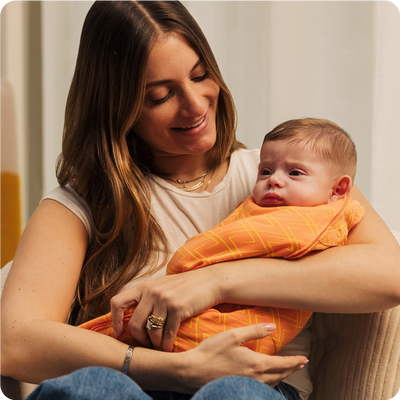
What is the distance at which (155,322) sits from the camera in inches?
40.0

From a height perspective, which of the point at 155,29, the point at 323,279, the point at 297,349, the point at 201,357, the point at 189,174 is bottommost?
the point at 297,349

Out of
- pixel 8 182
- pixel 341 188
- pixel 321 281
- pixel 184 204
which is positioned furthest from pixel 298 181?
pixel 8 182

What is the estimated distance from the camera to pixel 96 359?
102cm

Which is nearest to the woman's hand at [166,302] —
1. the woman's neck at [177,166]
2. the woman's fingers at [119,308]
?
the woman's fingers at [119,308]

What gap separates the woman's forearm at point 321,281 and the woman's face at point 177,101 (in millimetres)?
433

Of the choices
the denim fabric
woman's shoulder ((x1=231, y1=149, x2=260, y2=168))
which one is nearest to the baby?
the denim fabric

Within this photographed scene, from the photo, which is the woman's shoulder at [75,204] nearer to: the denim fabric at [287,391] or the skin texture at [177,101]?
the skin texture at [177,101]

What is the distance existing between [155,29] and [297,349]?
95 centimetres

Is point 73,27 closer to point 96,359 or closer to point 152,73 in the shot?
point 152,73

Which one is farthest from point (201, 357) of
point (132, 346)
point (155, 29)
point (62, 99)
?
point (62, 99)

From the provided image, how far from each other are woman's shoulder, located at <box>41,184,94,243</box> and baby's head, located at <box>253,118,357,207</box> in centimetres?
50

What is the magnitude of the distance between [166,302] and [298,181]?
0.47m

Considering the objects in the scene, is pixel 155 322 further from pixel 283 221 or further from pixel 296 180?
pixel 296 180

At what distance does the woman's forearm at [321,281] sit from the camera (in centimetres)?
104
